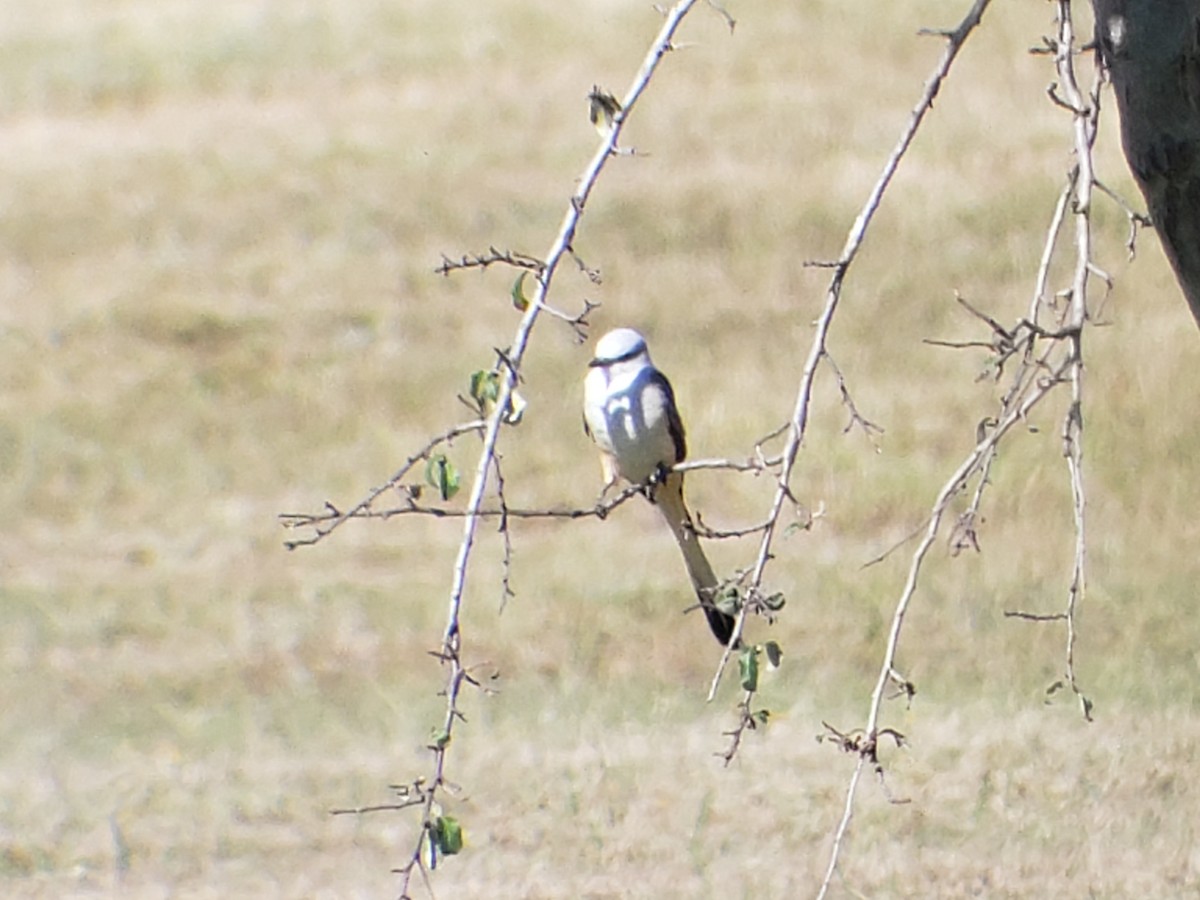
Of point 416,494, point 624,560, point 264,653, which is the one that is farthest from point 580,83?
point 416,494

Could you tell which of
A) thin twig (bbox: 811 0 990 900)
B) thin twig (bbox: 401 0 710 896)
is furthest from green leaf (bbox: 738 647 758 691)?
thin twig (bbox: 401 0 710 896)

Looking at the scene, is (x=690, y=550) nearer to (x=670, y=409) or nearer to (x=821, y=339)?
(x=670, y=409)

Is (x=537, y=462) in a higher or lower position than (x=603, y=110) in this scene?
higher

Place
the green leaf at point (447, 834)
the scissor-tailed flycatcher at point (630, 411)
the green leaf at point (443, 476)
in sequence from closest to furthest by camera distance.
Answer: the green leaf at point (447, 834) → the green leaf at point (443, 476) → the scissor-tailed flycatcher at point (630, 411)

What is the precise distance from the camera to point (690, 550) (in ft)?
Result: 14.5

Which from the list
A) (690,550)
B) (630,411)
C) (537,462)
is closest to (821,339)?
(690,550)

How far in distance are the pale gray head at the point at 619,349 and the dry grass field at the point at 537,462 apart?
2.35 metres

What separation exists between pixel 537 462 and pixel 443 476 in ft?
27.3

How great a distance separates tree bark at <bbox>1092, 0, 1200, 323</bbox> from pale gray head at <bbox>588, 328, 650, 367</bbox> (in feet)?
6.21

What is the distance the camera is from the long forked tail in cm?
431

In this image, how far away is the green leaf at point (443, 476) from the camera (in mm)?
2844

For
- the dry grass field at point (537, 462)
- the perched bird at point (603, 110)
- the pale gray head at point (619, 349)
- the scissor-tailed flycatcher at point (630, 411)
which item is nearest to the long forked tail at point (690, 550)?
the scissor-tailed flycatcher at point (630, 411)

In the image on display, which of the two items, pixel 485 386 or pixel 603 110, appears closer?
pixel 485 386

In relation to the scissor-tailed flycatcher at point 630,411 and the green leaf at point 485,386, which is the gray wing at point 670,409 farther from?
the green leaf at point 485,386
